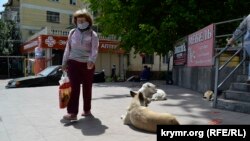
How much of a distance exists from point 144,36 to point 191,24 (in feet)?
7.52

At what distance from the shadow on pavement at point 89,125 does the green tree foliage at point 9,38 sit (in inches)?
1280

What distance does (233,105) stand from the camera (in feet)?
25.3

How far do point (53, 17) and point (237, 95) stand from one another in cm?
3815

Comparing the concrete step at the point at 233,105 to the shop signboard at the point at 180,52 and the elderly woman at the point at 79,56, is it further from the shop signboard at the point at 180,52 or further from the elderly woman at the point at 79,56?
the shop signboard at the point at 180,52

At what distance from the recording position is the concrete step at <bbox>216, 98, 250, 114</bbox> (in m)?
7.42

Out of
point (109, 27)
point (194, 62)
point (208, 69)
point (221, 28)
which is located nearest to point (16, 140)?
point (208, 69)

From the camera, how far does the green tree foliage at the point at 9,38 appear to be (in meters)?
37.5

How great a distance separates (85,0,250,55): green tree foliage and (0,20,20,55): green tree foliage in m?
21.3

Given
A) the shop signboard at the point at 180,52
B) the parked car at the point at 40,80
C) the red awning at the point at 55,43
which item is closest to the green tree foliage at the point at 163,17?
the shop signboard at the point at 180,52

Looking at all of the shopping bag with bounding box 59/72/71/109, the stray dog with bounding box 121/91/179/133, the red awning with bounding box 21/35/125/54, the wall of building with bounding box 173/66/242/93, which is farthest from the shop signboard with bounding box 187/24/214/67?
the red awning with bounding box 21/35/125/54

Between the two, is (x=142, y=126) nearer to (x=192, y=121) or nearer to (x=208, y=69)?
(x=192, y=121)

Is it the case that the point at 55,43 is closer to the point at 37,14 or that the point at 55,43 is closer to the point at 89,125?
the point at 37,14

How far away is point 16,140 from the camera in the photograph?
5230 mm

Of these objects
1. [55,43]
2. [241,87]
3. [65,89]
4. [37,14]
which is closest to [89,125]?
[65,89]
